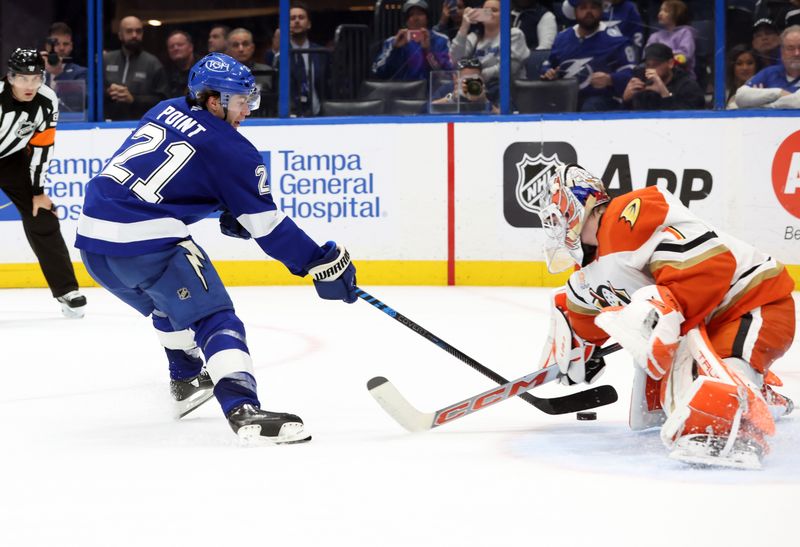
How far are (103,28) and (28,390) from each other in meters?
4.08

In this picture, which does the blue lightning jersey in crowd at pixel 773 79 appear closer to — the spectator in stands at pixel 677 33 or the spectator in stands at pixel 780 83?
the spectator in stands at pixel 780 83

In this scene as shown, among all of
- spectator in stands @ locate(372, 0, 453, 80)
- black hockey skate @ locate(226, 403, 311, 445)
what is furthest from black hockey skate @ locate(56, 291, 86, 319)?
black hockey skate @ locate(226, 403, 311, 445)

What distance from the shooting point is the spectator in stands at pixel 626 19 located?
6426 millimetres

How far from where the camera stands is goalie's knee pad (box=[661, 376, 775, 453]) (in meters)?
2.23

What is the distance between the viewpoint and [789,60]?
610 cm

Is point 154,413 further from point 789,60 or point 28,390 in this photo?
point 789,60

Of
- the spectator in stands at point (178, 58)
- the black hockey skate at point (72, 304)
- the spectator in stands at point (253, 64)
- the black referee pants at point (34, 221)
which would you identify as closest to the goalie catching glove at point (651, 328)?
the black hockey skate at point (72, 304)

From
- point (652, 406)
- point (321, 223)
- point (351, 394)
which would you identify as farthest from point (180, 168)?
point (321, 223)

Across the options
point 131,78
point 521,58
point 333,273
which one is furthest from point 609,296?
point 131,78

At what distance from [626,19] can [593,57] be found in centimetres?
29

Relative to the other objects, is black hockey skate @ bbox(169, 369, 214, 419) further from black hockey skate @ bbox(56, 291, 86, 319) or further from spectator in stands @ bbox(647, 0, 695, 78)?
spectator in stands @ bbox(647, 0, 695, 78)

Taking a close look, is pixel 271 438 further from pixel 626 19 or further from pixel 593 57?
pixel 626 19

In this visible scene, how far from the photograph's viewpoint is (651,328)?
2.32m

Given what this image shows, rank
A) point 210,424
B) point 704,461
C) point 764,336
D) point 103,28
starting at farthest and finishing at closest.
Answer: point 103,28, point 210,424, point 764,336, point 704,461
